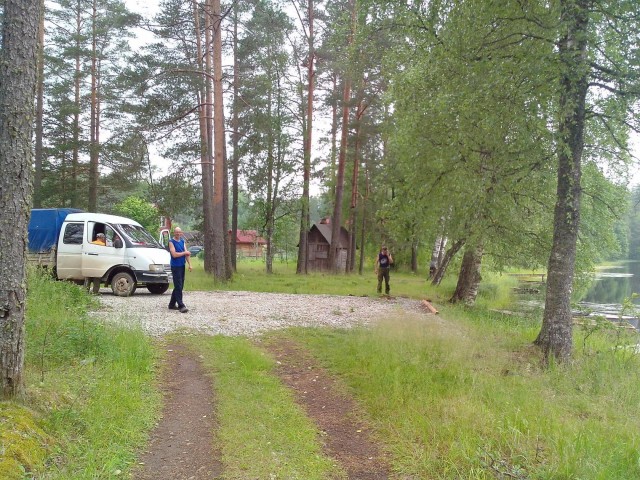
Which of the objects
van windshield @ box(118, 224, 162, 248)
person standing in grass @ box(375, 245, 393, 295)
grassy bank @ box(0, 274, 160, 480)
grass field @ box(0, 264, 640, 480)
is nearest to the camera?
grassy bank @ box(0, 274, 160, 480)

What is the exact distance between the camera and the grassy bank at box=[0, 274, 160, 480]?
3.13 metres

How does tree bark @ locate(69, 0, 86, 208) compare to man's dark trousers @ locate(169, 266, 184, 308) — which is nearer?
man's dark trousers @ locate(169, 266, 184, 308)

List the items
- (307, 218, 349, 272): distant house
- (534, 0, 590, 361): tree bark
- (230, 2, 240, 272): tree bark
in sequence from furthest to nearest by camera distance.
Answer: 1. (307, 218, 349, 272): distant house
2. (230, 2, 240, 272): tree bark
3. (534, 0, 590, 361): tree bark

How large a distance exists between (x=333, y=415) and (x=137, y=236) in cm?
1019

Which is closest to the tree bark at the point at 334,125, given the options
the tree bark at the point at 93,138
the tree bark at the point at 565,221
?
the tree bark at the point at 93,138

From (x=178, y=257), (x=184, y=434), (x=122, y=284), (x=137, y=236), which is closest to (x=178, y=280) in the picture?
(x=178, y=257)

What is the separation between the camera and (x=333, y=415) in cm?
473

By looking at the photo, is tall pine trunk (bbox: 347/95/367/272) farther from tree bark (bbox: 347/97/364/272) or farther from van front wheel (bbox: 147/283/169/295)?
van front wheel (bbox: 147/283/169/295)

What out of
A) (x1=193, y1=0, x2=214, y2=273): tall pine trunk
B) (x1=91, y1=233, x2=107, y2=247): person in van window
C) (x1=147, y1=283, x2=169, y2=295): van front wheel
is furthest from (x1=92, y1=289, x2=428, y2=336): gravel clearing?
(x1=193, y1=0, x2=214, y2=273): tall pine trunk

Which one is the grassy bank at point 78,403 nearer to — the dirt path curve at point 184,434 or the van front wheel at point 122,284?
the dirt path curve at point 184,434

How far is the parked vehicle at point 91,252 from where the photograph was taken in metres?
12.1

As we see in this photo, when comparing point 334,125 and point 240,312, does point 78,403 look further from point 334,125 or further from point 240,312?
point 334,125

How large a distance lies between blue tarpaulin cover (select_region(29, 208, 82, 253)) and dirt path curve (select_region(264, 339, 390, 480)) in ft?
28.4

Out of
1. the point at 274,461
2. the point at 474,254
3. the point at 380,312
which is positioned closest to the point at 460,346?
the point at 274,461
